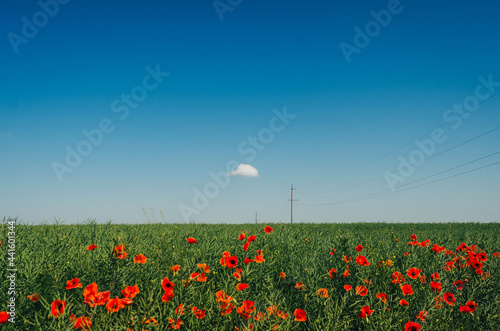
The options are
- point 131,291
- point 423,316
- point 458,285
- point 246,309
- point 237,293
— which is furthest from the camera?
point 458,285

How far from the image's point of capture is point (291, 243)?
5695 millimetres

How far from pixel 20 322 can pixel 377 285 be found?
415 cm

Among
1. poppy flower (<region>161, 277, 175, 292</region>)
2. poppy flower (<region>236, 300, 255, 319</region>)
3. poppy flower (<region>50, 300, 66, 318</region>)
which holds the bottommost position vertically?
poppy flower (<region>236, 300, 255, 319</region>)

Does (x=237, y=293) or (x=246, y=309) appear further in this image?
(x=237, y=293)

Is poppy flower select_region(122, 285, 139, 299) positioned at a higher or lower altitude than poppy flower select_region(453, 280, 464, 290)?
higher

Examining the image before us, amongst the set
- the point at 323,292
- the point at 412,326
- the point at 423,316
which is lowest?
the point at 423,316

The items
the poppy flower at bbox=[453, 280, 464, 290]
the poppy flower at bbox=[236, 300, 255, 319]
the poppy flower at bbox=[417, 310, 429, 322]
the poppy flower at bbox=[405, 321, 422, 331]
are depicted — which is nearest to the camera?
the poppy flower at bbox=[405, 321, 422, 331]

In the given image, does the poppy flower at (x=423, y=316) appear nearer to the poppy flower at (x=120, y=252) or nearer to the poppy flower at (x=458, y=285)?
the poppy flower at (x=458, y=285)

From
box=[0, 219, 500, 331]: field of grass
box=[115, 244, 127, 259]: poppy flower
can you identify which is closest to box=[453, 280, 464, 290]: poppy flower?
box=[0, 219, 500, 331]: field of grass

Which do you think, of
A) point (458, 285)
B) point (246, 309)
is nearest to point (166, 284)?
point (246, 309)

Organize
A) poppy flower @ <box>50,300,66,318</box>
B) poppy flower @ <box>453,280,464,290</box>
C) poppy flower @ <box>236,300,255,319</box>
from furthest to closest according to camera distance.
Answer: poppy flower @ <box>453,280,464,290</box> < poppy flower @ <box>236,300,255,319</box> < poppy flower @ <box>50,300,66,318</box>

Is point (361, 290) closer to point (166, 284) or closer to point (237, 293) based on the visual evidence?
point (237, 293)

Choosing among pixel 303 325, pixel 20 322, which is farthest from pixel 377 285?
pixel 20 322

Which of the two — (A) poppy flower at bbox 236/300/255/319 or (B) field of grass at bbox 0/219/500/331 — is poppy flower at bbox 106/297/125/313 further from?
(A) poppy flower at bbox 236/300/255/319
